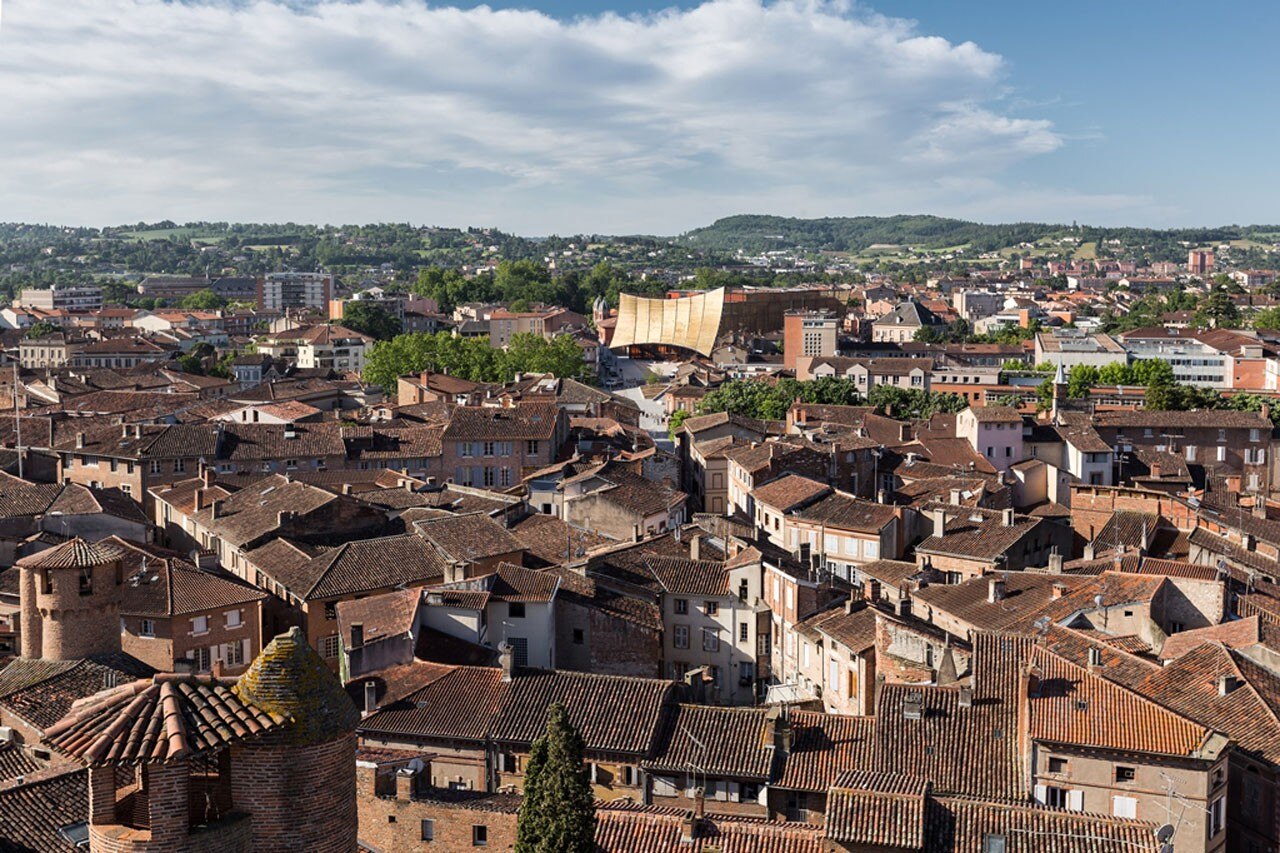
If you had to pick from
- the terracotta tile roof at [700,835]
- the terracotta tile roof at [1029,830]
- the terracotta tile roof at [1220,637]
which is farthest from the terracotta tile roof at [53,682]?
the terracotta tile roof at [1220,637]

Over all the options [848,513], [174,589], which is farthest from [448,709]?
[848,513]

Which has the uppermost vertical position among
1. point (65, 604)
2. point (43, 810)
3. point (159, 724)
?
point (159, 724)

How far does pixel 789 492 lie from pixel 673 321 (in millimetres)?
94105

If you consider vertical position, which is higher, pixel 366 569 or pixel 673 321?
pixel 673 321

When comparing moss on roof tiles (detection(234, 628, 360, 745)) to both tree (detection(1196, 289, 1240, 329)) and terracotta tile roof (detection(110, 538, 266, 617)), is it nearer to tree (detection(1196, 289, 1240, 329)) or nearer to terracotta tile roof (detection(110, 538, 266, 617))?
terracotta tile roof (detection(110, 538, 266, 617))

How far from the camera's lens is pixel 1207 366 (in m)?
103

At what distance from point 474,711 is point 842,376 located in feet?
255

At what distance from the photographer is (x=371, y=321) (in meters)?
153

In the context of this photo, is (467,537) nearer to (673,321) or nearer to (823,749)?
(823,749)

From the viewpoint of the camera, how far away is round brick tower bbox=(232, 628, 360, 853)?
37.7 feet

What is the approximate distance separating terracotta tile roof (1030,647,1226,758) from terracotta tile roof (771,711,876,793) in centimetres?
353

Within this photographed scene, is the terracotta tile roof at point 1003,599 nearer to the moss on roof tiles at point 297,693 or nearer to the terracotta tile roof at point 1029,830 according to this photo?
the terracotta tile roof at point 1029,830

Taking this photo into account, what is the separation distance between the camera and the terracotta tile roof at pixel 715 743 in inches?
1070

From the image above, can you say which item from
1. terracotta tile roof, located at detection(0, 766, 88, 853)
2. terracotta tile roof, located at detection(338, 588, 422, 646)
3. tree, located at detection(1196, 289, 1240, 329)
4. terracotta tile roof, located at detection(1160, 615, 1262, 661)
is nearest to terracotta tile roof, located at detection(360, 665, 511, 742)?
terracotta tile roof, located at detection(338, 588, 422, 646)
